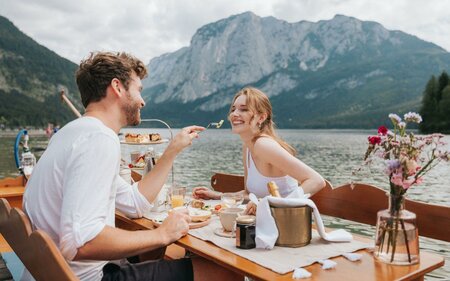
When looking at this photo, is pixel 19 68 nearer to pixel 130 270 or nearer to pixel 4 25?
pixel 4 25

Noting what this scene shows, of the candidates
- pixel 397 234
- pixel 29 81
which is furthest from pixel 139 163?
pixel 29 81

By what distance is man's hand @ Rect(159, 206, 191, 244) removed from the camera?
2.03 m

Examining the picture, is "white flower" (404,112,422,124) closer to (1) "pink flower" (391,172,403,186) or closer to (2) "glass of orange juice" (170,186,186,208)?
(1) "pink flower" (391,172,403,186)

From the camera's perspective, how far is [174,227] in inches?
82.4

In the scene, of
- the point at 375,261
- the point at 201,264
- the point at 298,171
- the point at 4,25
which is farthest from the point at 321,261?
the point at 4,25

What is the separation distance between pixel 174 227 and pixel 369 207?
1502 millimetres

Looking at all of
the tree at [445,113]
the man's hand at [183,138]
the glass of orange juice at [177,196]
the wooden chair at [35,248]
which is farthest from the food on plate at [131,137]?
the tree at [445,113]

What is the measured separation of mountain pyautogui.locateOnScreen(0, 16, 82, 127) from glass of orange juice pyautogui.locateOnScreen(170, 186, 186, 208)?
110989 millimetres

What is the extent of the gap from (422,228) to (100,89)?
1.99 metres

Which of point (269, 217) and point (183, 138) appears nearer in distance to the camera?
point (269, 217)

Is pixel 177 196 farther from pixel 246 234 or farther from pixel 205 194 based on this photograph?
pixel 246 234

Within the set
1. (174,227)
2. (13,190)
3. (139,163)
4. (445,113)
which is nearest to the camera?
(174,227)

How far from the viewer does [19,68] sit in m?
133

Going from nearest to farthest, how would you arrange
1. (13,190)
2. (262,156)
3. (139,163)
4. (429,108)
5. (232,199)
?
(232,199) < (262,156) < (139,163) < (13,190) < (429,108)
